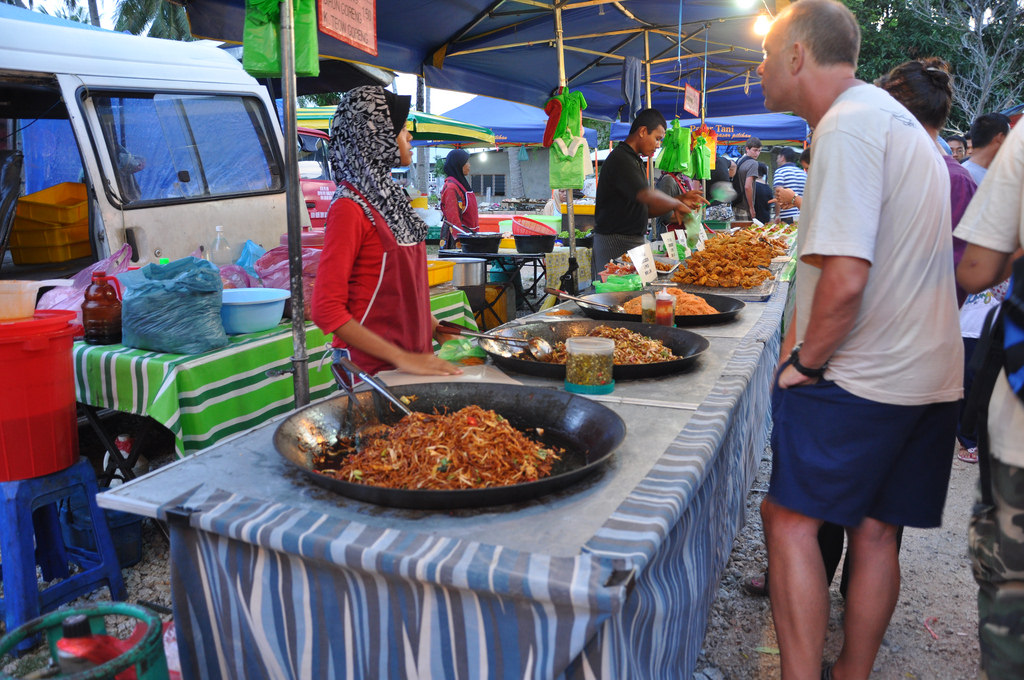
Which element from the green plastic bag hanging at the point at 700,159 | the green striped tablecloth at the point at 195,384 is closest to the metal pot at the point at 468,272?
the green striped tablecloth at the point at 195,384

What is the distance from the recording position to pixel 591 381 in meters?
1.96

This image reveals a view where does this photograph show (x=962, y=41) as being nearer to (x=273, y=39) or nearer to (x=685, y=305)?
(x=685, y=305)

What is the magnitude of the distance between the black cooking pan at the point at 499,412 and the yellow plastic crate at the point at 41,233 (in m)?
4.27

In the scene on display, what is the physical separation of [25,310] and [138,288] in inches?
17.8

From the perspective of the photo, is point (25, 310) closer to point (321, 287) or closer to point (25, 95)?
point (321, 287)

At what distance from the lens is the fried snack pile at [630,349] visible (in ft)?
7.38

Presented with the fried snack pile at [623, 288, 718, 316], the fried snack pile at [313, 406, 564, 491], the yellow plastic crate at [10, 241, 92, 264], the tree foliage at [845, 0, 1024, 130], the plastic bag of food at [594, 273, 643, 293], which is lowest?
the fried snack pile at [313, 406, 564, 491]

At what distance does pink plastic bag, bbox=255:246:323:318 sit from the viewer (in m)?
3.37

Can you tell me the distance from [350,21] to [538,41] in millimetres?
4758

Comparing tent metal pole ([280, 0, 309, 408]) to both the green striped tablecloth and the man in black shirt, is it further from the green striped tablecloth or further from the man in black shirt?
the man in black shirt

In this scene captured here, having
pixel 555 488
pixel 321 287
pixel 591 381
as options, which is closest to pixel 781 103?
pixel 591 381

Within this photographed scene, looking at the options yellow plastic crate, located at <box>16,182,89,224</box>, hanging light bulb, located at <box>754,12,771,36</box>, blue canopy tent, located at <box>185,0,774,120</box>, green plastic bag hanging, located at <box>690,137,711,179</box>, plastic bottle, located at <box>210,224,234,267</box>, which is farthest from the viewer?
green plastic bag hanging, located at <box>690,137,711,179</box>

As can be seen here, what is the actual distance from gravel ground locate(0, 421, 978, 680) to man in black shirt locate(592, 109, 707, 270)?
251cm

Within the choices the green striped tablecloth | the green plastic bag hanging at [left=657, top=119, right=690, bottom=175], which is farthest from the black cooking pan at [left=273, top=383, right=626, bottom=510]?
the green plastic bag hanging at [left=657, top=119, right=690, bottom=175]
